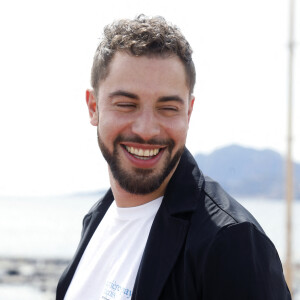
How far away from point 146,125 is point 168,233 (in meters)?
0.40

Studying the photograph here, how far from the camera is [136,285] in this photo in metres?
1.87

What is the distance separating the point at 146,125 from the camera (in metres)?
1.97

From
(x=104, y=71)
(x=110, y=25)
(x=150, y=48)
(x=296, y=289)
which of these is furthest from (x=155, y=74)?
(x=296, y=289)

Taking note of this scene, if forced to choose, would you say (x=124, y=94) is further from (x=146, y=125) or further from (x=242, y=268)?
(x=242, y=268)

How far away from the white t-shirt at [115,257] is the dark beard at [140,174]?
0.32 feet

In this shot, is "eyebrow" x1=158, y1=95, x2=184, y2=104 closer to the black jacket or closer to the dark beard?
the dark beard

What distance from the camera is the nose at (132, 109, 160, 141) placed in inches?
77.4

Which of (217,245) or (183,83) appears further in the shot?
(183,83)

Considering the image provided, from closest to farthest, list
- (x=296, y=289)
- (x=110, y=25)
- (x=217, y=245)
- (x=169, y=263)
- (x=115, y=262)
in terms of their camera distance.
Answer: (x=217, y=245) → (x=169, y=263) → (x=115, y=262) → (x=110, y=25) → (x=296, y=289)

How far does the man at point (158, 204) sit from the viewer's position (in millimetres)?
1656

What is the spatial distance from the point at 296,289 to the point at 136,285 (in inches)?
919

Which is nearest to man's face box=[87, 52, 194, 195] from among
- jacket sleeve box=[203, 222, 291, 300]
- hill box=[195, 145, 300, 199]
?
jacket sleeve box=[203, 222, 291, 300]

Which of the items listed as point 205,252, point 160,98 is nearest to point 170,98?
point 160,98

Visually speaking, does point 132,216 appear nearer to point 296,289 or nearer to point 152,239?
point 152,239
